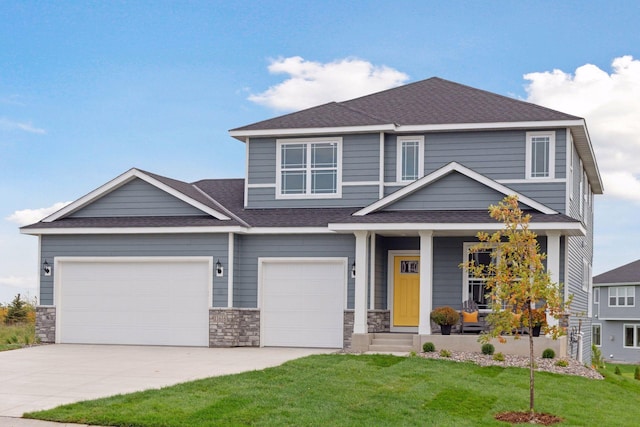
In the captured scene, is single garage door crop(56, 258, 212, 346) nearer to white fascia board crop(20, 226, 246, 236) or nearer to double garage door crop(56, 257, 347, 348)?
double garage door crop(56, 257, 347, 348)

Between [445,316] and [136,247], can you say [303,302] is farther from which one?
[136,247]

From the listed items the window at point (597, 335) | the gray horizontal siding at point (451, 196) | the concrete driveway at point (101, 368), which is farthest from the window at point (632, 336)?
the concrete driveway at point (101, 368)

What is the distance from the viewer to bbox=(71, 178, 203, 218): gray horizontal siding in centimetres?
2216

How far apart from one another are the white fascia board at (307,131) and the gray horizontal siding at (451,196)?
2.28 m

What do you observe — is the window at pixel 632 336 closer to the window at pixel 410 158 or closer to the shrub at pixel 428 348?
the window at pixel 410 158

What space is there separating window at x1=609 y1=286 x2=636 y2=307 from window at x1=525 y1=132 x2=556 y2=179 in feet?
104

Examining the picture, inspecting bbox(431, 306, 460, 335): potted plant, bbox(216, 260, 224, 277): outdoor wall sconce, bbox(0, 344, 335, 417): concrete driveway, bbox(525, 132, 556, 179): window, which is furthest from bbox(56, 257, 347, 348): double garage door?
bbox(525, 132, 556, 179): window

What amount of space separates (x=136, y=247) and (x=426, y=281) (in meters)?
7.80

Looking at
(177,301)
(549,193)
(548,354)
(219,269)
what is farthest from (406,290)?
(177,301)

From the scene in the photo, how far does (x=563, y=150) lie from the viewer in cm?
2095

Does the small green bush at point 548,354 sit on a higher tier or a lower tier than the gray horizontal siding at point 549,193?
lower

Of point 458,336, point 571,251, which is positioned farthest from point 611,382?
point 571,251

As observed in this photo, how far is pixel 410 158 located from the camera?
881 inches

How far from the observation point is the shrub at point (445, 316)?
19.0 metres
